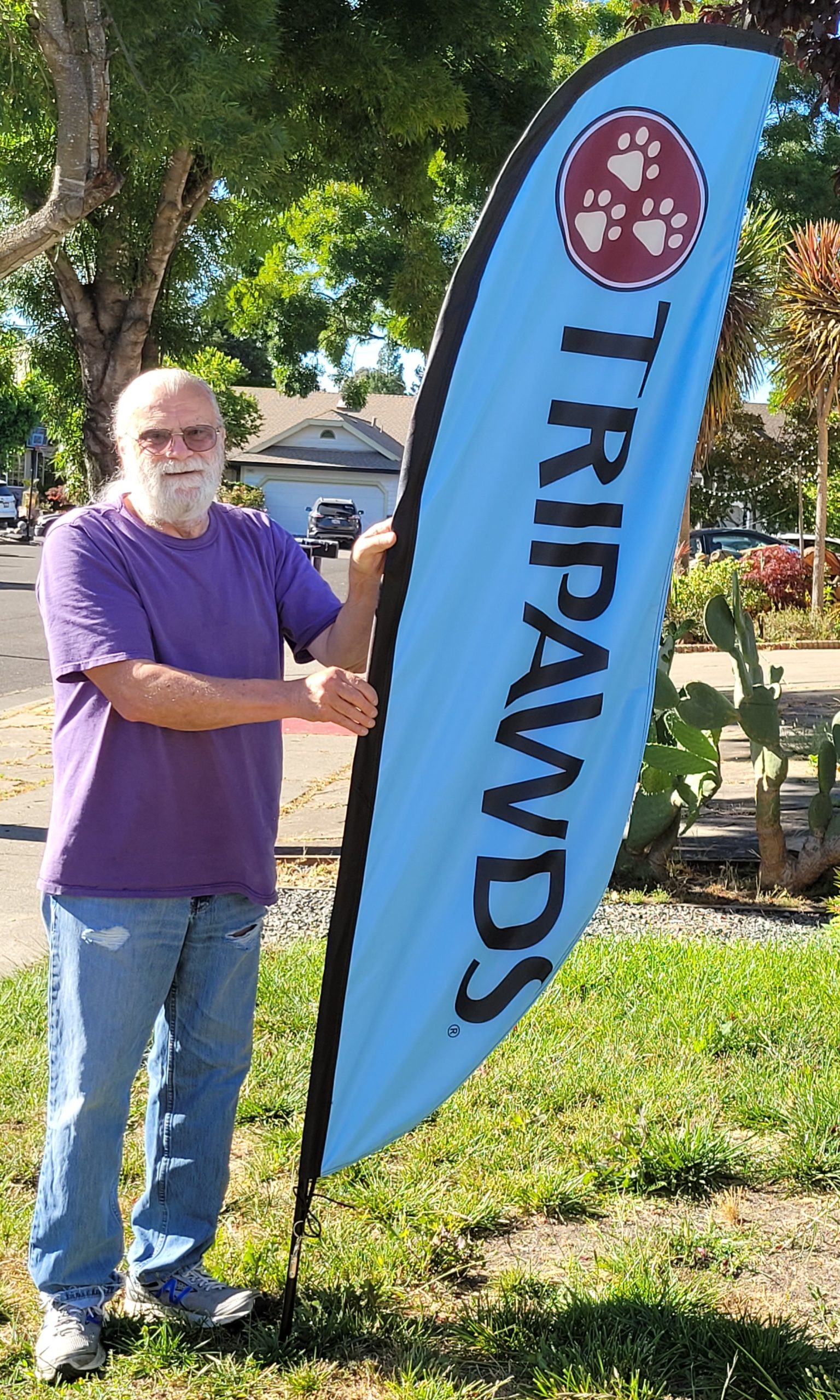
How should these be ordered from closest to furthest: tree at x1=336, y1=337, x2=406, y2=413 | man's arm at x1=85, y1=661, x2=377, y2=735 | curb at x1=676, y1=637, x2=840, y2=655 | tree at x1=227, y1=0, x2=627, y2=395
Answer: man's arm at x1=85, y1=661, x2=377, y2=735, tree at x1=227, y1=0, x2=627, y2=395, curb at x1=676, y1=637, x2=840, y2=655, tree at x1=336, y1=337, x2=406, y2=413

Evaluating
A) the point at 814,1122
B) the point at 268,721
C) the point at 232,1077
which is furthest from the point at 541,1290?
the point at 268,721

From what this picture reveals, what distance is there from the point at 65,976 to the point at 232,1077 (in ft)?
1.56

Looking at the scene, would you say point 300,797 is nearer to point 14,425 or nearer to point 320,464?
point 14,425

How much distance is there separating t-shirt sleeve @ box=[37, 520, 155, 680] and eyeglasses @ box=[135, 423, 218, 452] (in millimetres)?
208

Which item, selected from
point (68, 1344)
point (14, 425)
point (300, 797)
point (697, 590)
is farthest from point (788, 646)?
point (14, 425)

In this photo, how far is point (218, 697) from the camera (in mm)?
2639

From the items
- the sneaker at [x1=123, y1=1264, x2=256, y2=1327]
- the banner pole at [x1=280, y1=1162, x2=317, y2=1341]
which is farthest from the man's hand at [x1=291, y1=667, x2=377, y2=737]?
the sneaker at [x1=123, y1=1264, x2=256, y2=1327]

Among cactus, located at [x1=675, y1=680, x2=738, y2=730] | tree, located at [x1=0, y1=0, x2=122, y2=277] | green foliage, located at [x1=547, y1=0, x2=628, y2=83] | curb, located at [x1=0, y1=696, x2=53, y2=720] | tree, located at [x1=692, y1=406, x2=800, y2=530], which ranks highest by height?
green foliage, located at [x1=547, y1=0, x2=628, y2=83]

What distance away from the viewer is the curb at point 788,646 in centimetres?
1905

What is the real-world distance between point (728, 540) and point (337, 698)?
97.5 feet

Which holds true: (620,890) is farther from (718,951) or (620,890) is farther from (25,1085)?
(25,1085)

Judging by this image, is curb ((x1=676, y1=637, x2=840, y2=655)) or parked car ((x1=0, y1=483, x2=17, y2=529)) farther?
parked car ((x1=0, y1=483, x2=17, y2=529))

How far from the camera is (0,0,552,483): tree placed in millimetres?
5973

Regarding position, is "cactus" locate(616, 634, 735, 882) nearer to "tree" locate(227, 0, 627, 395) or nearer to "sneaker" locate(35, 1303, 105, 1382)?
"tree" locate(227, 0, 627, 395)
